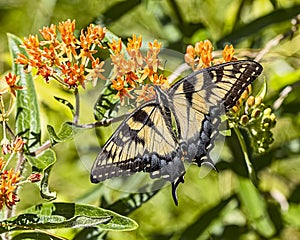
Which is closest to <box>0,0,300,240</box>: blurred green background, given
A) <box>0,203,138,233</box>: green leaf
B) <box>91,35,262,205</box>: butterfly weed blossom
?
<box>91,35,262,205</box>: butterfly weed blossom

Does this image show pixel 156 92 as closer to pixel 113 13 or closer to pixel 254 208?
pixel 254 208

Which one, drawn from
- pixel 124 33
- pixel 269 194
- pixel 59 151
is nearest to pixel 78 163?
pixel 59 151

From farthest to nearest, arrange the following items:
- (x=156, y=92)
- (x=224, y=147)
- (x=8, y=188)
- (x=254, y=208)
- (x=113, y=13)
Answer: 1. (x=113, y=13)
2. (x=224, y=147)
3. (x=254, y=208)
4. (x=156, y=92)
5. (x=8, y=188)

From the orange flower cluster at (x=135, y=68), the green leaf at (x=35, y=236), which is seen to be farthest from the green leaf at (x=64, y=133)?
the green leaf at (x=35, y=236)

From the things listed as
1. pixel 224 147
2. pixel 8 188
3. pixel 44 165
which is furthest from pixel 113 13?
pixel 8 188

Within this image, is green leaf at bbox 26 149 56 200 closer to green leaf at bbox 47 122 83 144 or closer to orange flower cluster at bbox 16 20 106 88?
green leaf at bbox 47 122 83 144

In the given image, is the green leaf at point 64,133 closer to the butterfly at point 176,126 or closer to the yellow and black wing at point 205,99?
the butterfly at point 176,126

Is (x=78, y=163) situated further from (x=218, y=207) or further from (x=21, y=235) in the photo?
(x=21, y=235)
